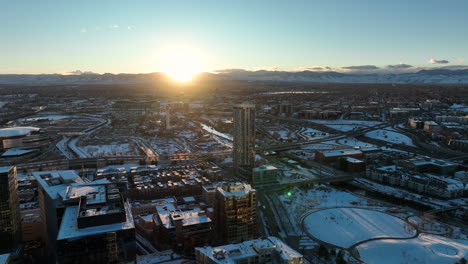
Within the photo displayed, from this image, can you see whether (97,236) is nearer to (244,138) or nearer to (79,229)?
(79,229)

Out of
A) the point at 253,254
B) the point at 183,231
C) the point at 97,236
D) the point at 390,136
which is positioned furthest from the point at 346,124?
the point at 97,236

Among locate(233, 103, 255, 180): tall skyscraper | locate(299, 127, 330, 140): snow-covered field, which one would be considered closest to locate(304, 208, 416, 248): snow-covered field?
locate(233, 103, 255, 180): tall skyscraper

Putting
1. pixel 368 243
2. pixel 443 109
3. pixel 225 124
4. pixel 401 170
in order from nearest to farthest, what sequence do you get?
pixel 368 243
pixel 401 170
pixel 225 124
pixel 443 109

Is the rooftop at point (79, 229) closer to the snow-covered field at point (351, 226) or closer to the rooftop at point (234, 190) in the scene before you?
the rooftop at point (234, 190)

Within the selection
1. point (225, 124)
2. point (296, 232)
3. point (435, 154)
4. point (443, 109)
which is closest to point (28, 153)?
point (225, 124)

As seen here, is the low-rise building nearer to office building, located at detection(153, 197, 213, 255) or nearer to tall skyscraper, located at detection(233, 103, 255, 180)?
tall skyscraper, located at detection(233, 103, 255, 180)

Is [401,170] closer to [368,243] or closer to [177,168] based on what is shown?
[368,243]
